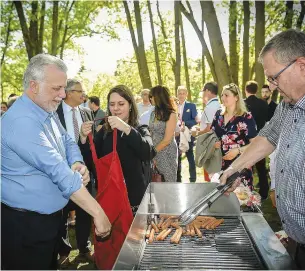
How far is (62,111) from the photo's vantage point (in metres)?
4.56

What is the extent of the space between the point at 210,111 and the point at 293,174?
14.2ft

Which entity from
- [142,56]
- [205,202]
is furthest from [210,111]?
[142,56]

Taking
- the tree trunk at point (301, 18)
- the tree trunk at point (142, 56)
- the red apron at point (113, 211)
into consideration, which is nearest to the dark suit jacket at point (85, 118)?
the red apron at point (113, 211)

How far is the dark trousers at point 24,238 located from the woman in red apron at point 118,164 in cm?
64

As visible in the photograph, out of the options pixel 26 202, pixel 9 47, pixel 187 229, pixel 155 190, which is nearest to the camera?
pixel 26 202

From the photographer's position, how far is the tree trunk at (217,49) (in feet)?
30.7

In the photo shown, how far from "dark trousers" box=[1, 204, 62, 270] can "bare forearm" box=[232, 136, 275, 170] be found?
158 cm

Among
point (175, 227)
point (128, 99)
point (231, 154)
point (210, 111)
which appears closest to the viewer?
point (175, 227)

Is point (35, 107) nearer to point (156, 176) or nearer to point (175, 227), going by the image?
point (175, 227)

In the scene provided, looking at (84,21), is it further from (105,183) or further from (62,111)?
(105,183)

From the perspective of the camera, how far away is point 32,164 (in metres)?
2.12

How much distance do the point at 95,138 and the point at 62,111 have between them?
1269 millimetres

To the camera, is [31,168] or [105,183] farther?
[105,183]

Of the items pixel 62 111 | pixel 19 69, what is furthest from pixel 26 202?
pixel 19 69
